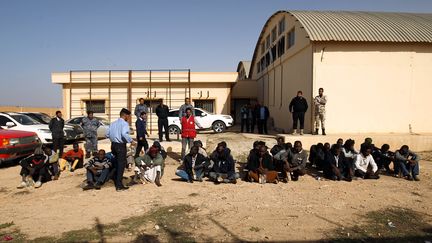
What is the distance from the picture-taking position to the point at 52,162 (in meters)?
8.47

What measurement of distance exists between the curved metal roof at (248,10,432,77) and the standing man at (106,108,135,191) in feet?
27.1

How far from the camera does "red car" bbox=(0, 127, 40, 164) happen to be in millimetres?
9712

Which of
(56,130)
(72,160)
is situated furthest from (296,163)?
(56,130)

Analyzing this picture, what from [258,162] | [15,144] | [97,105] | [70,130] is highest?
[97,105]

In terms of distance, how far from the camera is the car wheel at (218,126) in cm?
1617

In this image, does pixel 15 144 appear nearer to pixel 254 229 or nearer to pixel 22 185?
pixel 22 185

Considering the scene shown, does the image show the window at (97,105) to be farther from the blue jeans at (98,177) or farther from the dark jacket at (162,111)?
the blue jeans at (98,177)

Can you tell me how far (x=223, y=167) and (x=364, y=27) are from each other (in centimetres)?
927

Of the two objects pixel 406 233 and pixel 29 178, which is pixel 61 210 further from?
pixel 406 233

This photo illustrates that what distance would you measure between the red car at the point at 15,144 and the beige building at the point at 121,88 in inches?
322

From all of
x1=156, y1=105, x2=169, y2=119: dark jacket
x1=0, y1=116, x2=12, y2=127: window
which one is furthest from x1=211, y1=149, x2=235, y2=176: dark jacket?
x1=0, y1=116, x2=12, y2=127: window

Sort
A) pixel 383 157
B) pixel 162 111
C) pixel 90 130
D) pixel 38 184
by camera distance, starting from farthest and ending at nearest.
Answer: pixel 162 111
pixel 90 130
pixel 383 157
pixel 38 184

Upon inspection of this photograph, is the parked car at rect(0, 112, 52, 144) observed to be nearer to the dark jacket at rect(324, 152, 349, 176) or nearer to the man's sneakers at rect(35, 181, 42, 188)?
the man's sneakers at rect(35, 181, 42, 188)

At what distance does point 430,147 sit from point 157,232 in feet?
37.1
